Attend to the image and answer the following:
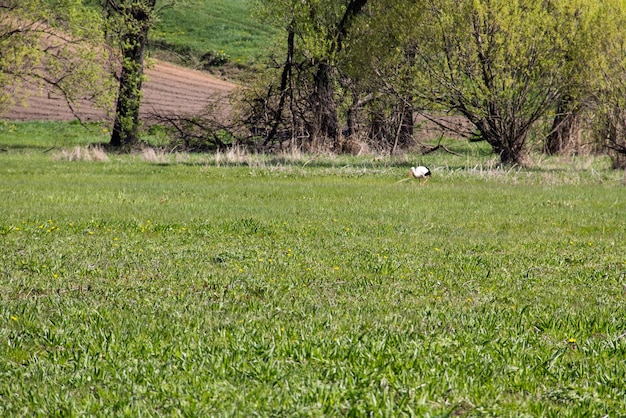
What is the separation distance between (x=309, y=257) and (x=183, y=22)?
81797 millimetres

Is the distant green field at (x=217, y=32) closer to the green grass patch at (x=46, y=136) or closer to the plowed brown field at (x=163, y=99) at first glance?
the plowed brown field at (x=163, y=99)

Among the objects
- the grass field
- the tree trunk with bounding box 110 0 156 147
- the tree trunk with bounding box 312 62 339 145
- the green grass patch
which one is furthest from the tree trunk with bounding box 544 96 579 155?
the green grass patch

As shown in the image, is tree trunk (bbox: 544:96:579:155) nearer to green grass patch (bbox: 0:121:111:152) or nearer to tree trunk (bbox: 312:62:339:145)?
tree trunk (bbox: 312:62:339:145)

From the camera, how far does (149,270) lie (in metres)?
9.12

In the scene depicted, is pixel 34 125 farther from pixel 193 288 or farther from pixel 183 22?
pixel 183 22

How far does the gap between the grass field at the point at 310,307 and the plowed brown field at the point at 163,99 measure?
29.1m

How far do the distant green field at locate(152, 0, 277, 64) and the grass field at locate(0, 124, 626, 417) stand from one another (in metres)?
55.5

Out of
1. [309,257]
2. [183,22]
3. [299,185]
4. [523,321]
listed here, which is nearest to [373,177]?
[299,185]

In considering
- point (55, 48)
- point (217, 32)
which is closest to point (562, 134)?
point (55, 48)

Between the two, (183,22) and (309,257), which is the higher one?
(183,22)

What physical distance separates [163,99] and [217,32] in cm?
3281

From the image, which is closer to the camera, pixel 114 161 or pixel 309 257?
pixel 309 257

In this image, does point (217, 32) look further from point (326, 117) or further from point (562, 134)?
point (562, 134)

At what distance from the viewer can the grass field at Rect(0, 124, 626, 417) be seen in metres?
5.15
